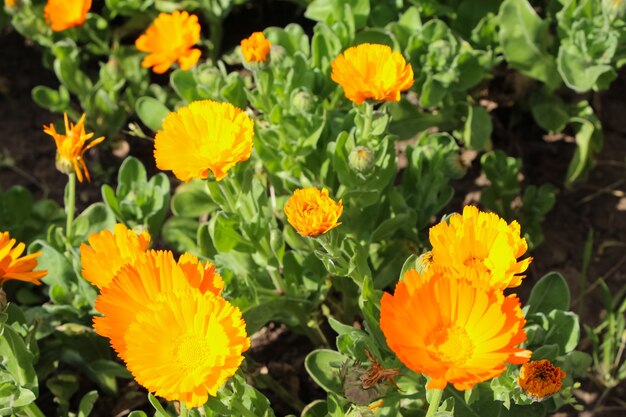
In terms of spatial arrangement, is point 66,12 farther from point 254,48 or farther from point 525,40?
point 525,40

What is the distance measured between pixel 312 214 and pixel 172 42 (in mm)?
1468

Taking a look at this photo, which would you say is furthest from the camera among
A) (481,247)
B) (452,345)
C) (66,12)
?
(66,12)

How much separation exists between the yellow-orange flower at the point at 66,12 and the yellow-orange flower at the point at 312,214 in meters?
1.86

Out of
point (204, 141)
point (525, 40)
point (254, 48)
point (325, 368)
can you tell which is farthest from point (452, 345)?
point (525, 40)

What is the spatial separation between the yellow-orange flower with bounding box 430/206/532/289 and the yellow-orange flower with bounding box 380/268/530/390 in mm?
113

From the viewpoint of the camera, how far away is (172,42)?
3.04m

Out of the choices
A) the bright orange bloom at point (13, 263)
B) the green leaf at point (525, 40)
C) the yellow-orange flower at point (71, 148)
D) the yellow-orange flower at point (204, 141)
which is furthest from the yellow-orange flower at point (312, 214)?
the green leaf at point (525, 40)

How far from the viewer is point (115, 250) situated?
1.96 meters

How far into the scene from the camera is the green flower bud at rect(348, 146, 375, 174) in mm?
2248

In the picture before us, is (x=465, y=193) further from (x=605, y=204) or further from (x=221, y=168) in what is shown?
(x=221, y=168)

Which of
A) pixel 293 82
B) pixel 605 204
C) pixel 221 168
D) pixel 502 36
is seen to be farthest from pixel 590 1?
pixel 221 168

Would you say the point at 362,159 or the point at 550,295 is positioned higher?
the point at 362,159

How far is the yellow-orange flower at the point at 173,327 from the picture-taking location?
159 cm

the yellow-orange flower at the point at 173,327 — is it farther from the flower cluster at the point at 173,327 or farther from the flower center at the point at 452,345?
the flower center at the point at 452,345
